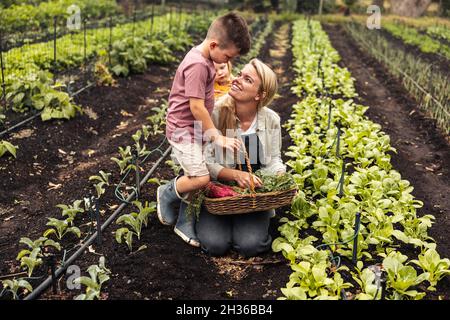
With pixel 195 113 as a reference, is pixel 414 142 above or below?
below

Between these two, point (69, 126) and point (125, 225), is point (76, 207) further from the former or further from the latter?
point (69, 126)

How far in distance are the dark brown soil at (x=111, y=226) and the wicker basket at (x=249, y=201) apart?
42 cm

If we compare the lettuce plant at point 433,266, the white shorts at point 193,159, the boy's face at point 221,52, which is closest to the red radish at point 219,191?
the white shorts at point 193,159

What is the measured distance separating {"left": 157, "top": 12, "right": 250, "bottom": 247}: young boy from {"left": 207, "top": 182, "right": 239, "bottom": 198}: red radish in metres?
0.06

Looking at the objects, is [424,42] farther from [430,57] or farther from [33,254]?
[33,254]

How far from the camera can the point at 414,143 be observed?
659cm

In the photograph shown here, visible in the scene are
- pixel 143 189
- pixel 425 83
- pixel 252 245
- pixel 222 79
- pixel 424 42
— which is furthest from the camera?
pixel 424 42

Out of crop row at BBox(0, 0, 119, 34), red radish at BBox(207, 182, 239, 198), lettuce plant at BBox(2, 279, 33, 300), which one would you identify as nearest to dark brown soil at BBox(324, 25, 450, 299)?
red radish at BBox(207, 182, 239, 198)

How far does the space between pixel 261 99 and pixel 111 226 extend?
1.51 meters

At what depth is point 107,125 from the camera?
6875mm

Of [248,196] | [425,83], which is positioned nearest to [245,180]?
[248,196]

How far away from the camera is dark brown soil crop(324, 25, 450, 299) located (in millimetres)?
4559
